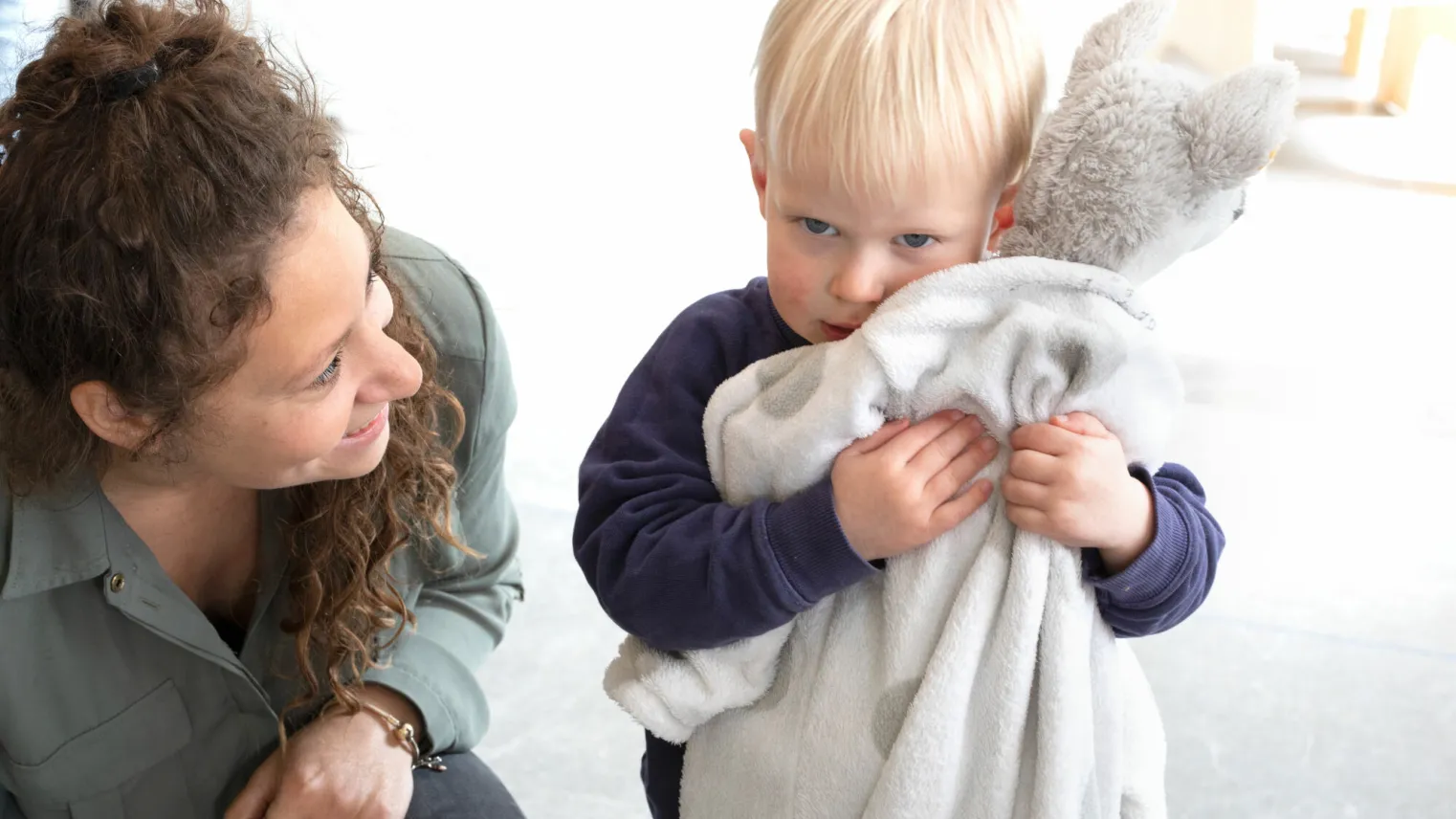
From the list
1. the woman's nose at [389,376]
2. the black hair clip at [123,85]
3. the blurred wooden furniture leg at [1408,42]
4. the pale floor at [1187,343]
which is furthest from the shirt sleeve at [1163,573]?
the blurred wooden furniture leg at [1408,42]

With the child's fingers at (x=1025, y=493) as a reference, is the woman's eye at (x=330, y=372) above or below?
above

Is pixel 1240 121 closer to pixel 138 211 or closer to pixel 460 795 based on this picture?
pixel 138 211

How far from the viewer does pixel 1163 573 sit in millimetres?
880

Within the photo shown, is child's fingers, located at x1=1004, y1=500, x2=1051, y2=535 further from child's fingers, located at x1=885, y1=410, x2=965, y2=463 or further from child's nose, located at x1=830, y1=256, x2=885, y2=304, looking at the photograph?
child's nose, located at x1=830, y1=256, x2=885, y2=304

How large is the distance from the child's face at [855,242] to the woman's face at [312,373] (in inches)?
12.0

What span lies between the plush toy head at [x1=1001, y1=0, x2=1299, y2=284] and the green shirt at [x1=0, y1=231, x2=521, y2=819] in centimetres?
63

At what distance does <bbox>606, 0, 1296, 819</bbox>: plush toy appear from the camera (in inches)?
32.7

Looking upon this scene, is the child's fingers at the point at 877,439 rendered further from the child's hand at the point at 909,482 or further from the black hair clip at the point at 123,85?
the black hair clip at the point at 123,85

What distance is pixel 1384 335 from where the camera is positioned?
9.75 ft

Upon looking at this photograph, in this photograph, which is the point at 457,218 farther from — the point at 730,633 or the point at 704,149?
the point at 730,633

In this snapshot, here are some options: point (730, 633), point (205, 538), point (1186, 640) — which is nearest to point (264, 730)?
point (205, 538)

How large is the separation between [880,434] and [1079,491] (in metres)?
0.14

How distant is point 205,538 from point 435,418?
0.22 meters

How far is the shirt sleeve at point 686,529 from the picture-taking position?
896 millimetres
